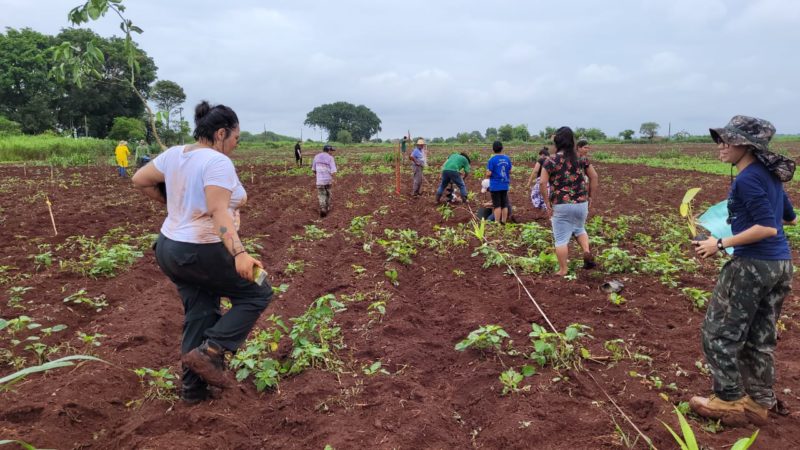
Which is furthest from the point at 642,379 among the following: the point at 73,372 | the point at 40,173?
the point at 40,173

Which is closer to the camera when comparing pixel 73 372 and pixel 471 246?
pixel 73 372

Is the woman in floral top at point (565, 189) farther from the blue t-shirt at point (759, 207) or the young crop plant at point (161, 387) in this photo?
the young crop plant at point (161, 387)

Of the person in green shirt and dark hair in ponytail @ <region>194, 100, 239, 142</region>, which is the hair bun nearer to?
dark hair in ponytail @ <region>194, 100, 239, 142</region>

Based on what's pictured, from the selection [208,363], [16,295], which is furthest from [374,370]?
[16,295]

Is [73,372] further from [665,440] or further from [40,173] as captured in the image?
[40,173]

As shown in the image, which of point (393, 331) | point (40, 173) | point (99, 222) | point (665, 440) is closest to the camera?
point (665, 440)

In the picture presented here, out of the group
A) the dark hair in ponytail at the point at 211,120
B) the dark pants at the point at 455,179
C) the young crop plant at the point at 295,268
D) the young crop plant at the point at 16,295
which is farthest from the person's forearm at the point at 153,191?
the dark pants at the point at 455,179

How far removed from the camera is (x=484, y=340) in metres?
3.77

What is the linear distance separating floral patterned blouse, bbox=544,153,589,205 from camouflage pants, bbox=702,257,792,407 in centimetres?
260

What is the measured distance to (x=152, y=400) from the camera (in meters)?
3.20

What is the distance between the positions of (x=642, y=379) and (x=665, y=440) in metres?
0.70

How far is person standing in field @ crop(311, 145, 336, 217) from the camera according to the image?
9.88 meters

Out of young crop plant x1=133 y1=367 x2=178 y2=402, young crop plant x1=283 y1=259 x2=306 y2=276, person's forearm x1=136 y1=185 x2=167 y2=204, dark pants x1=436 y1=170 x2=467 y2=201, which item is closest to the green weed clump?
dark pants x1=436 y1=170 x2=467 y2=201

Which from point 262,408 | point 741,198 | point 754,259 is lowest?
point 262,408
